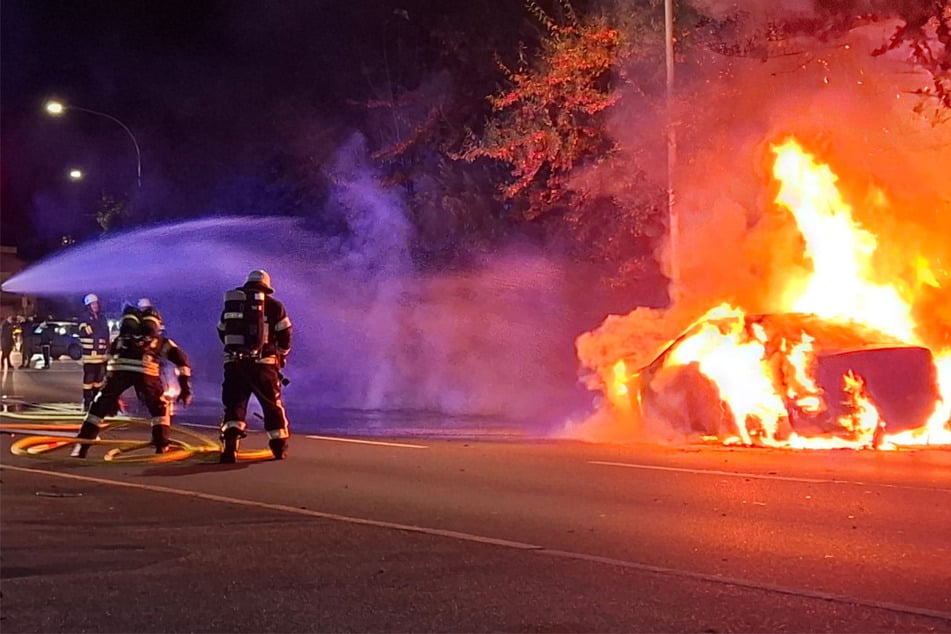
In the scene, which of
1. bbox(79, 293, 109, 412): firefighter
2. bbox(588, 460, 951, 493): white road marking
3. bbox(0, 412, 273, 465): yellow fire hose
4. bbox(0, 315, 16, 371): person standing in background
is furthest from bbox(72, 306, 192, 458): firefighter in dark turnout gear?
bbox(0, 315, 16, 371): person standing in background

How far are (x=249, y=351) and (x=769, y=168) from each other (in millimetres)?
7481

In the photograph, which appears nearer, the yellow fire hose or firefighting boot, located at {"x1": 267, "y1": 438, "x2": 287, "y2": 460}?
the yellow fire hose

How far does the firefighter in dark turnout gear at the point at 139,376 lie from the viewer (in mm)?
9938

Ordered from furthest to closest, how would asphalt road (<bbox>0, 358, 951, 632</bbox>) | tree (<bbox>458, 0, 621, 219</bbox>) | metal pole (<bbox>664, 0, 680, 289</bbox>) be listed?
tree (<bbox>458, 0, 621, 219</bbox>) → metal pole (<bbox>664, 0, 680, 289</bbox>) → asphalt road (<bbox>0, 358, 951, 632</bbox>)

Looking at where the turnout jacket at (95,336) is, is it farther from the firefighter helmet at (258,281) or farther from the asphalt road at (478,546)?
the firefighter helmet at (258,281)

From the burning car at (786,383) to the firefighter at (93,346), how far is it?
21.7ft

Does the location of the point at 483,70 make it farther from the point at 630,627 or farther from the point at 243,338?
the point at 630,627

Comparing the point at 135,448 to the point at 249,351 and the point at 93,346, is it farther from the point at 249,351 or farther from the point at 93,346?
the point at 93,346

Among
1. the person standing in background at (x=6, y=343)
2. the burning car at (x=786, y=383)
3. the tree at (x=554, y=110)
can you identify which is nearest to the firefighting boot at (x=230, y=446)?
the burning car at (x=786, y=383)

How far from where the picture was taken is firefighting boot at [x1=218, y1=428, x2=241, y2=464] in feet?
31.4

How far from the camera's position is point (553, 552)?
603cm

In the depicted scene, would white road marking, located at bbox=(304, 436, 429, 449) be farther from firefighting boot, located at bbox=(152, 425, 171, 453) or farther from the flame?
the flame

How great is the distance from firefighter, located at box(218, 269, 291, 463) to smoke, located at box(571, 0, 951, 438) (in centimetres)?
421

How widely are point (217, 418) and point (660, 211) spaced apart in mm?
6916
